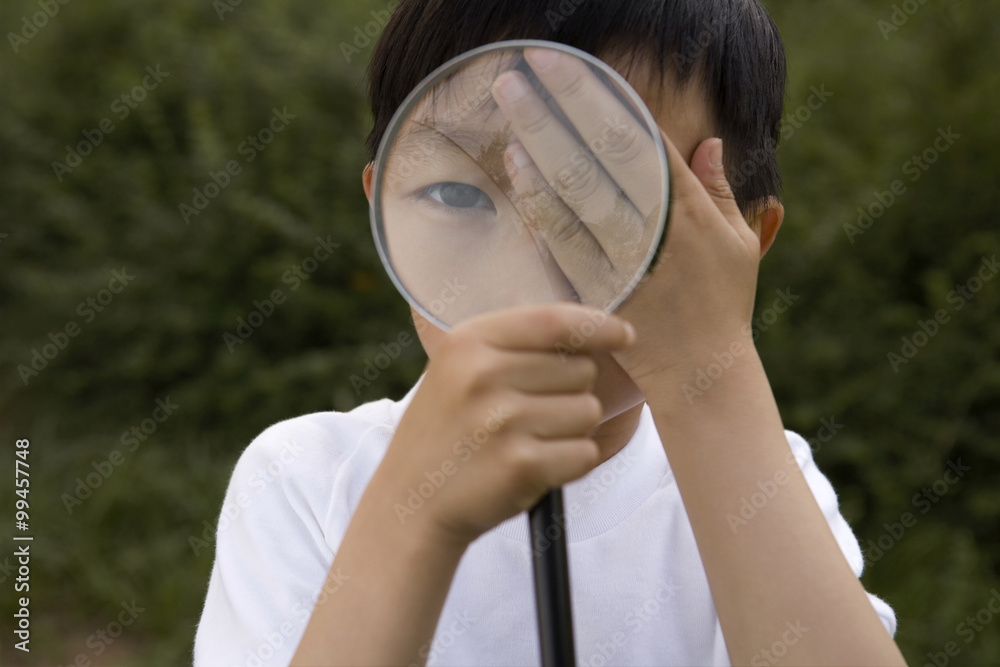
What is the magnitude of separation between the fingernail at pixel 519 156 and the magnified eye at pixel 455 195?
0.27ft

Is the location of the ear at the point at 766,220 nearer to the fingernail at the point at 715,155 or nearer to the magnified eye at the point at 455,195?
the fingernail at the point at 715,155

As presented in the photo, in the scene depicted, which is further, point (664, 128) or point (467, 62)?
point (664, 128)

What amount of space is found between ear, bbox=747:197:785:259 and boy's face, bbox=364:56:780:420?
287mm

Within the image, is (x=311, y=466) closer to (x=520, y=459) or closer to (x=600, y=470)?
(x=600, y=470)

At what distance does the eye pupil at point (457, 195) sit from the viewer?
126 cm

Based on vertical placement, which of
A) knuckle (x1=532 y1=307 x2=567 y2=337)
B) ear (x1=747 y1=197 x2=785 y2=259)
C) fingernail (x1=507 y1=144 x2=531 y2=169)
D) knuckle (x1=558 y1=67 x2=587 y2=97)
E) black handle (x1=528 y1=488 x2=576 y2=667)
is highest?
knuckle (x1=558 y1=67 x2=587 y2=97)

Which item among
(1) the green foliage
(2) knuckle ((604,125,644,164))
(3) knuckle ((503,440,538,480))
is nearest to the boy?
(3) knuckle ((503,440,538,480))

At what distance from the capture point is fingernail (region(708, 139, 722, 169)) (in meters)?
1.36

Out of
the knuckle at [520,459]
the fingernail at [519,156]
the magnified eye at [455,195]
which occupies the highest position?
the fingernail at [519,156]

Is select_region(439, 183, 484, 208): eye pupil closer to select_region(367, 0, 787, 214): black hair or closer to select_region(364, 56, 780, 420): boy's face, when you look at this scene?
select_region(364, 56, 780, 420): boy's face

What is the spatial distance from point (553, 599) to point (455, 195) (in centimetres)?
56

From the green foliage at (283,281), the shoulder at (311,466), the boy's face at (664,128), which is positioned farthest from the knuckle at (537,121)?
the green foliage at (283,281)

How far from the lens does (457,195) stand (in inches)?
49.9

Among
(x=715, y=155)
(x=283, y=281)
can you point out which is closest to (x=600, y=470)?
(x=715, y=155)
